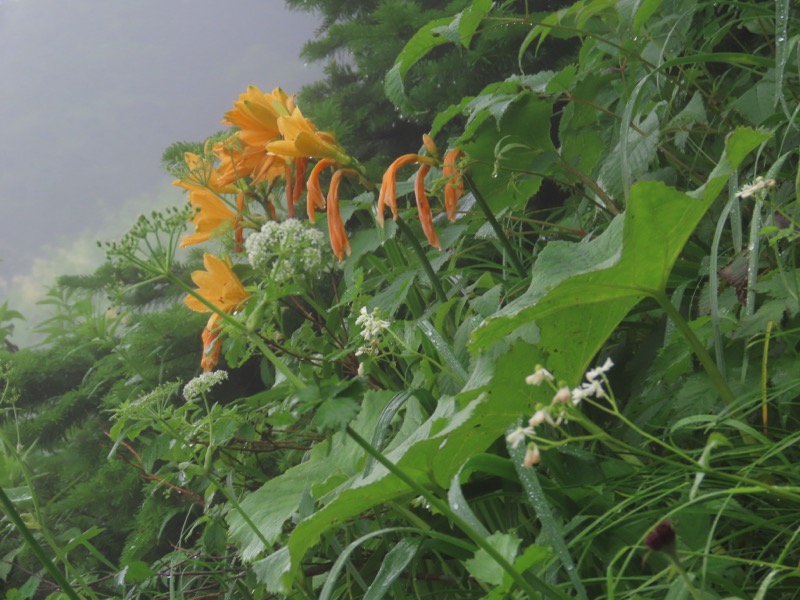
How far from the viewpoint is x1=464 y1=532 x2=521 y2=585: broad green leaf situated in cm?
60

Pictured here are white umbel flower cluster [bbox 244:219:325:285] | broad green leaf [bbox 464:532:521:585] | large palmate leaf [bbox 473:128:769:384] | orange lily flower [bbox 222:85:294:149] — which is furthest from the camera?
orange lily flower [bbox 222:85:294:149]

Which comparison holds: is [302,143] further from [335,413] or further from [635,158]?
[335,413]

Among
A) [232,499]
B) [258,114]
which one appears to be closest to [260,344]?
[232,499]

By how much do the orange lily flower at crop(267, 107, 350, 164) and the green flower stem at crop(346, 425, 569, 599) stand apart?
564mm

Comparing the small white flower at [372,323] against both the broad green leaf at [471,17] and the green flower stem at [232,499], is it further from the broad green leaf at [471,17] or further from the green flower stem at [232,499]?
the broad green leaf at [471,17]

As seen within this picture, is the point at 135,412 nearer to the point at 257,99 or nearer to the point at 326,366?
the point at 326,366

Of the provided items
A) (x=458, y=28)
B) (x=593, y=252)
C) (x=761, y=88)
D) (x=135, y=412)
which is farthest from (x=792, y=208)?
(x=135, y=412)

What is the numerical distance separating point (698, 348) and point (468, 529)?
1.15ft

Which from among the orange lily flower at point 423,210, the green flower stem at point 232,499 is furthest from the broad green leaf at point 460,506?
the orange lily flower at point 423,210

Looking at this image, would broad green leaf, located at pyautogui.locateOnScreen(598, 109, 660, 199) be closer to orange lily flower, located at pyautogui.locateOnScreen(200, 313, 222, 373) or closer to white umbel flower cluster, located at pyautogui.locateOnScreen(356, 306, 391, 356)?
white umbel flower cluster, located at pyautogui.locateOnScreen(356, 306, 391, 356)

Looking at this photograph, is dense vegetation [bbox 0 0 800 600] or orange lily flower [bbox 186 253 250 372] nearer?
dense vegetation [bbox 0 0 800 600]

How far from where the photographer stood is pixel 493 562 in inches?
24.8

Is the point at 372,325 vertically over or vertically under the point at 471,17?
under

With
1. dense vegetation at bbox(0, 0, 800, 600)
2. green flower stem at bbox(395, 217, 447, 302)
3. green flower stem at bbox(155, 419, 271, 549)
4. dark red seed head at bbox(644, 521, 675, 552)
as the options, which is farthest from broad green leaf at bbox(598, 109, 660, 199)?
dark red seed head at bbox(644, 521, 675, 552)
